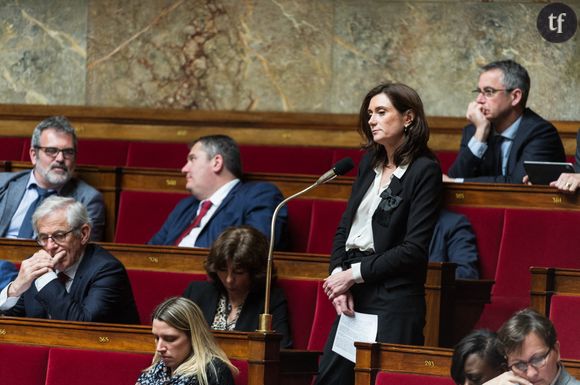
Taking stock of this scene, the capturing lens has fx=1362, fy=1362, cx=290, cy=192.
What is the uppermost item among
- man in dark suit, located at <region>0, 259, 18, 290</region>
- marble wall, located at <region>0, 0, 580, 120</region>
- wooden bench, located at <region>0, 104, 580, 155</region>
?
marble wall, located at <region>0, 0, 580, 120</region>

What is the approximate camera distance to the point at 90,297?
2.17 metres

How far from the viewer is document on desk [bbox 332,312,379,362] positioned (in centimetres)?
190

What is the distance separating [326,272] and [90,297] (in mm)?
381

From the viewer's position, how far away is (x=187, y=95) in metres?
3.51

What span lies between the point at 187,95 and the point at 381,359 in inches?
72.1

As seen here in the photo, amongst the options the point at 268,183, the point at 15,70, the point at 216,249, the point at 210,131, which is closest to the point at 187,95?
the point at 210,131

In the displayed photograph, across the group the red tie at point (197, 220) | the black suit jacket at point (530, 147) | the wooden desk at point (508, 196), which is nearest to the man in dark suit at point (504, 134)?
the black suit jacket at point (530, 147)

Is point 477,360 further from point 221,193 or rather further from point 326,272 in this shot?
point 221,193

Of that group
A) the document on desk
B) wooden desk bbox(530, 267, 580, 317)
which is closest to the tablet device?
wooden desk bbox(530, 267, 580, 317)

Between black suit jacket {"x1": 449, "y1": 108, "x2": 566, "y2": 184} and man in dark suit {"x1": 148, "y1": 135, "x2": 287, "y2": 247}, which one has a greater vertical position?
black suit jacket {"x1": 449, "y1": 108, "x2": 566, "y2": 184}

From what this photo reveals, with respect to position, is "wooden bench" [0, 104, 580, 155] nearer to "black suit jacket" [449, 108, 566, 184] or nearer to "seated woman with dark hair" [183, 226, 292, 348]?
"black suit jacket" [449, 108, 566, 184]

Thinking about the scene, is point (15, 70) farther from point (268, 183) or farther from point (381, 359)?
point (381, 359)

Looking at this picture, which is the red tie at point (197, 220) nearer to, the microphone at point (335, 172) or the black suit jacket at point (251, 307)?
the black suit jacket at point (251, 307)
